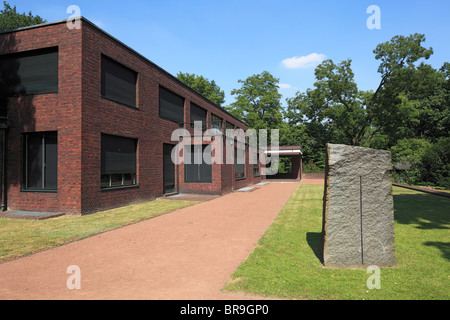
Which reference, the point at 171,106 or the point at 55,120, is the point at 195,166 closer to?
the point at 171,106

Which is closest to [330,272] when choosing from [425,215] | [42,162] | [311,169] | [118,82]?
[425,215]

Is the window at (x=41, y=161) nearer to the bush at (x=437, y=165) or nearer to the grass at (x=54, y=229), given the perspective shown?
the grass at (x=54, y=229)

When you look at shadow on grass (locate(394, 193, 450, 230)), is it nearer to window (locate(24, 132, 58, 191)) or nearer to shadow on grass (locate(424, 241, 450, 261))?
shadow on grass (locate(424, 241, 450, 261))

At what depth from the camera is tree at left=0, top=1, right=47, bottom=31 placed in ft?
95.3

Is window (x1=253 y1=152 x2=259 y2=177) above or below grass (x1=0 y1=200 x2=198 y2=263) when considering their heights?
above

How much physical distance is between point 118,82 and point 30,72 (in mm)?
3230

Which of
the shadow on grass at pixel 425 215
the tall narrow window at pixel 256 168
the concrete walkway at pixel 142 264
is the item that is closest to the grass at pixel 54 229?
the concrete walkway at pixel 142 264

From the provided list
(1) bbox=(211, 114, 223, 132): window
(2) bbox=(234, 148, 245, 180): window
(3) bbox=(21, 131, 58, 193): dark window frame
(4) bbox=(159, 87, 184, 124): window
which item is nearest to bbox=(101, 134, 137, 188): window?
(3) bbox=(21, 131, 58, 193): dark window frame

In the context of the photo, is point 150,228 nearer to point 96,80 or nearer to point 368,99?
point 96,80

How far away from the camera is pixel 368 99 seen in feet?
119

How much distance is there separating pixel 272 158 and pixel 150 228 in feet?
101

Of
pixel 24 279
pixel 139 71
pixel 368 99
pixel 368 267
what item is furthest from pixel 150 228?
pixel 368 99

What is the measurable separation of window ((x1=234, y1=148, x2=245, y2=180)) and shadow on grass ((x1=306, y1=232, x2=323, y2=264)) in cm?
1419

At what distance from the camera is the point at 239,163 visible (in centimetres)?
2219
